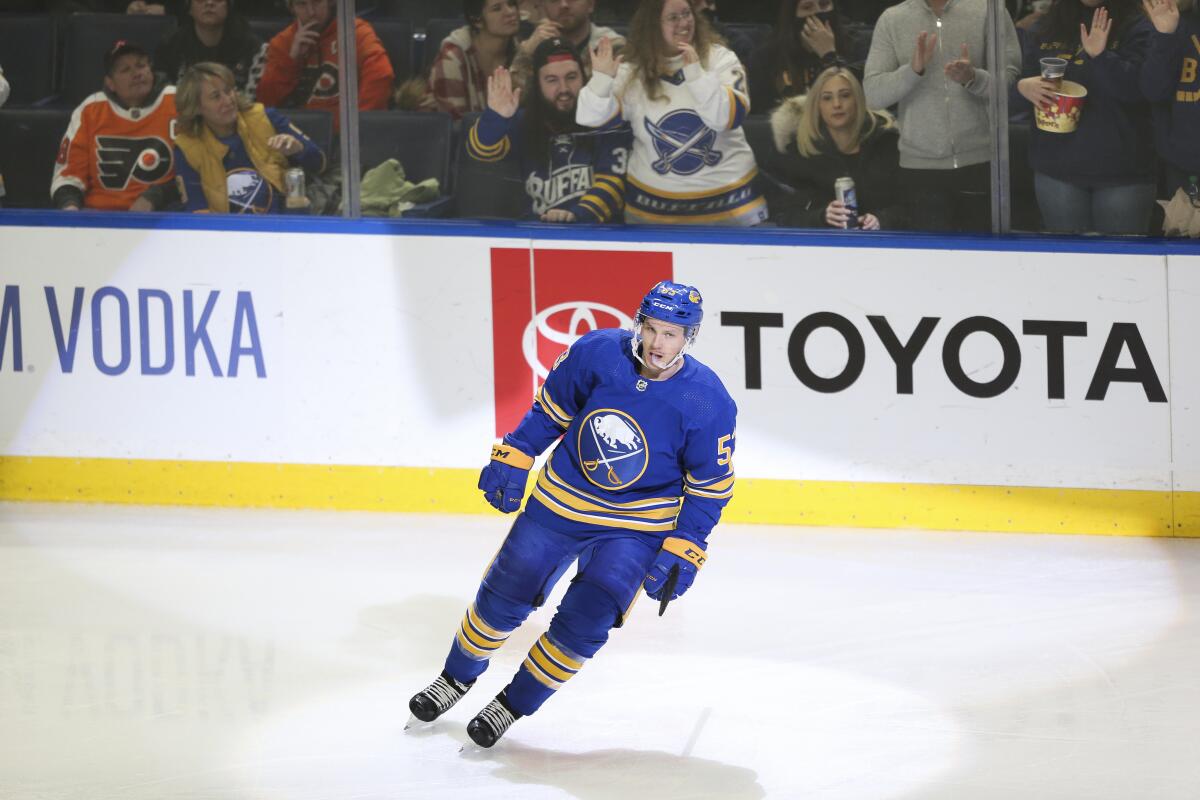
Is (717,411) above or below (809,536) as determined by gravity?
above

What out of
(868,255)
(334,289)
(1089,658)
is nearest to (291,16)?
(334,289)

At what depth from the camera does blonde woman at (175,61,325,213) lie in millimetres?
6188

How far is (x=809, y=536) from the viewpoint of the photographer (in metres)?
5.91

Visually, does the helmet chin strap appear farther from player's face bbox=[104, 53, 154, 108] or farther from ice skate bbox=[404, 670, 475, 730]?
player's face bbox=[104, 53, 154, 108]

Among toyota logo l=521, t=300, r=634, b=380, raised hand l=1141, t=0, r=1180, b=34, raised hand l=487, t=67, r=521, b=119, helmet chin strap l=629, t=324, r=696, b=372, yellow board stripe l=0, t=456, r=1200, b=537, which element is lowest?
yellow board stripe l=0, t=456, r=1200, b=537

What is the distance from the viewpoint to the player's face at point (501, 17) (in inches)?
235

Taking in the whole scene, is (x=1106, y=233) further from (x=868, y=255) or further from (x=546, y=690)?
(x=546, y=690)

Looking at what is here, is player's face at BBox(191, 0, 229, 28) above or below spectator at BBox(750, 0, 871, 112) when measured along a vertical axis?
above

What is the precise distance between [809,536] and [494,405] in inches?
47.7

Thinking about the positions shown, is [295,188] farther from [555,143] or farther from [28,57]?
[28,57]

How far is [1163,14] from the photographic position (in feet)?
18.1

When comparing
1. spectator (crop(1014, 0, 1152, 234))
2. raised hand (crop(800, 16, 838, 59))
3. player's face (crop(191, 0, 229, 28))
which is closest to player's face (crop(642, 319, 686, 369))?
raised hand (crop(800, 16, 838, 59))

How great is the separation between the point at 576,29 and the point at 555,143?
0.40 metres

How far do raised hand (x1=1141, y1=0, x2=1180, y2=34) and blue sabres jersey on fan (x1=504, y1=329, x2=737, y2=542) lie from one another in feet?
Answer: 7.96
